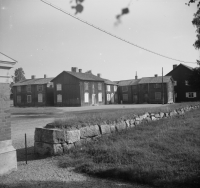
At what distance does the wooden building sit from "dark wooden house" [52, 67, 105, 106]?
1195 cm

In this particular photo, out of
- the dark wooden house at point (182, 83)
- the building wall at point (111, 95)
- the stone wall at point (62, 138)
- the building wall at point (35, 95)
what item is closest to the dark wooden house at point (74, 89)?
the building wall at point (35, 95)

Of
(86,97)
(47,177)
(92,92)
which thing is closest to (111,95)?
(92,92)

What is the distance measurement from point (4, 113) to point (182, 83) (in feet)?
162

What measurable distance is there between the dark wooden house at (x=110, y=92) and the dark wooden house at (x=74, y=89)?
5.78 metres

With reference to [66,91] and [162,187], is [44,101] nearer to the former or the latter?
[66,91]

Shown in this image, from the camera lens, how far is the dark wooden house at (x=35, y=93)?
45781mm

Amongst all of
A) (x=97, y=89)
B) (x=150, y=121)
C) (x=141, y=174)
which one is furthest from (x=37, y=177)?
(x=97, y=89)

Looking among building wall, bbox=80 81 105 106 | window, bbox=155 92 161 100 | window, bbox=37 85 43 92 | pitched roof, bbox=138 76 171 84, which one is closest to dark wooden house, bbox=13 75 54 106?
window, bbox=37 85 43 92

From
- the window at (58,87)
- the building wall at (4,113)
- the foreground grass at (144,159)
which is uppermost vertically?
the window at (58,87)

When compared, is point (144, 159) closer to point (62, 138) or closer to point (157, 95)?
point (62, 138)

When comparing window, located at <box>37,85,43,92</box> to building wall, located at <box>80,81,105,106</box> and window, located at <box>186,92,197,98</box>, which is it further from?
window, located at <box>186,92,197,98</box>

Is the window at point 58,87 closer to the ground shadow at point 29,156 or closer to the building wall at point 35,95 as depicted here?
the building wall at point 35,95

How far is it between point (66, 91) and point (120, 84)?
18805 millimetres

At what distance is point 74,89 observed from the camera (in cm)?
4075
